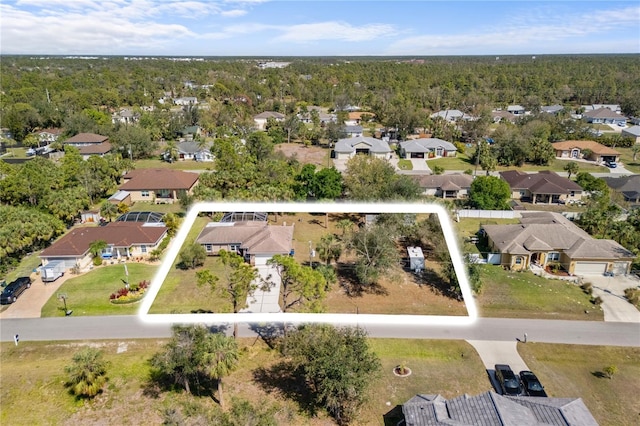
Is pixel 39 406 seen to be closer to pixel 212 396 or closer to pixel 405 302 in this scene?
pixel 212 396

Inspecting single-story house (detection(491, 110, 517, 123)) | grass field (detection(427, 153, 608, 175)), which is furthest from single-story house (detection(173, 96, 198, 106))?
single-story house (detection(491, 110, 517, 123))

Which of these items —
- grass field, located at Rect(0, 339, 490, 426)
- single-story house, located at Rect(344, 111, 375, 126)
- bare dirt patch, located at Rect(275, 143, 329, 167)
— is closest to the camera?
grass field, located at Rect(0, 339, 490, 426)

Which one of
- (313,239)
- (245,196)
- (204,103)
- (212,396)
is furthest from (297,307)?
(204,103)

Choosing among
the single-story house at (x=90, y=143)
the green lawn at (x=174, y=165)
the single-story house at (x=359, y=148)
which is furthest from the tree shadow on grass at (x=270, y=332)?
the single-story house at (x=90, y=143)

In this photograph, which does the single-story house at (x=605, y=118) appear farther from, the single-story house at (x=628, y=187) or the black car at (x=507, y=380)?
the black car at (x=507, y=380)

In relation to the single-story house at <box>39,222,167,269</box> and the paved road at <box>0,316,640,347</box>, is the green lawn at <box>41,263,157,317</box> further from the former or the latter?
the single-story house at <box>39,222,167,269</box>

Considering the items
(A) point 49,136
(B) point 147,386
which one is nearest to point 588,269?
(B) point 147,386
